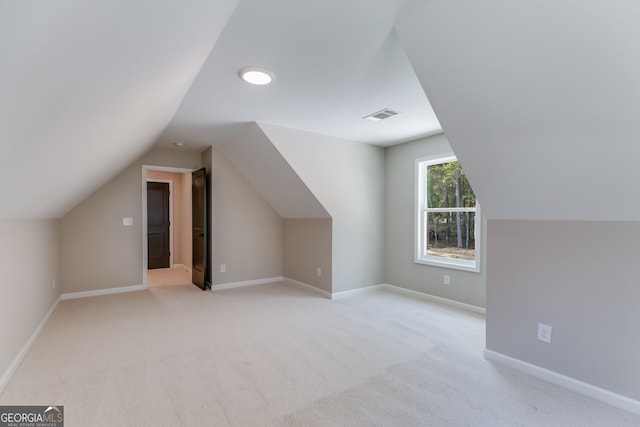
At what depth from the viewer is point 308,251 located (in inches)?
187

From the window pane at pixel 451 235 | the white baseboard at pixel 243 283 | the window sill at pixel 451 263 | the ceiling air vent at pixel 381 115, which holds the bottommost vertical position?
the white baseboard at pixel 243 283

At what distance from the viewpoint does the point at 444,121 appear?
208 centimetres

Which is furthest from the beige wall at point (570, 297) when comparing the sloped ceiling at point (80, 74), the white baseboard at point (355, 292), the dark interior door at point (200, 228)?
the dark interior door at point (200, 228)

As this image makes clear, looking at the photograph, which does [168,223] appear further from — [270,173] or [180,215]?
[270,173]

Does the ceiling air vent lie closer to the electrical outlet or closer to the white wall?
the white wall

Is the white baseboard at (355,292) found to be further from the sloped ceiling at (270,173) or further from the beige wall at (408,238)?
the sloped ceiling at (270,173)

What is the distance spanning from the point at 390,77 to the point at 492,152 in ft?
3.11

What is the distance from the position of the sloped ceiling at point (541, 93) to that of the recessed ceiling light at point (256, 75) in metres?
1.05

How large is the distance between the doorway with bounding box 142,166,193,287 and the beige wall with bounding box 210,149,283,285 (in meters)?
1.84

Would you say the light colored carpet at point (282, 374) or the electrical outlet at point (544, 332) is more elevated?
the electrical outlet at point (544, 332)

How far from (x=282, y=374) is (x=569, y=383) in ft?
6.56

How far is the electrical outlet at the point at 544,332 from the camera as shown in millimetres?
2203

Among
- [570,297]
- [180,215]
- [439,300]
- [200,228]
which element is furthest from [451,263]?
[180,215]

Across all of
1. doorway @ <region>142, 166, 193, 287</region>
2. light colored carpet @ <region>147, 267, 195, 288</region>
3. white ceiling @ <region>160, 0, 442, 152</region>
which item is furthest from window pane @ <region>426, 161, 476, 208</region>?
doorway @ <region>142, 166, 193, 287</region>
